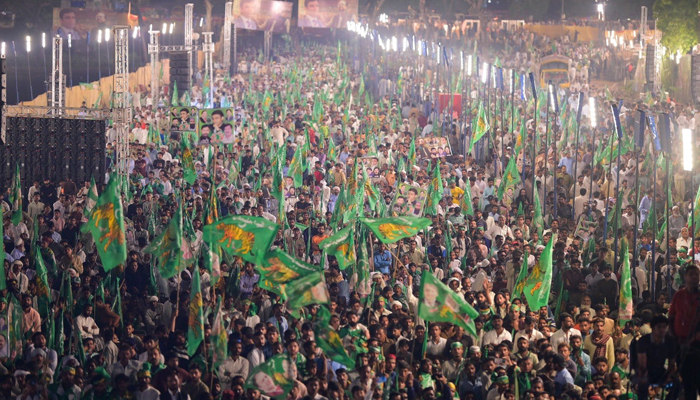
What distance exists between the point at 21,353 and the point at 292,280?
9.52 feet

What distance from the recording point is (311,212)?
61.2 ft

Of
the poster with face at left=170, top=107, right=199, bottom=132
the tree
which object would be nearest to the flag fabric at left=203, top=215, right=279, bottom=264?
the poster with face at left=170, top=107, right=199, bottom=132

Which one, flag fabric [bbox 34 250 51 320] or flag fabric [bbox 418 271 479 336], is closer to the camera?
flag fabric [bbox 418 271 479 336]

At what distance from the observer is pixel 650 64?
40844 mm

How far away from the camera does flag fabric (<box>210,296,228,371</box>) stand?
458 inches

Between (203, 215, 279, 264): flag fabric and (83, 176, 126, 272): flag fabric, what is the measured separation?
3.67 feet

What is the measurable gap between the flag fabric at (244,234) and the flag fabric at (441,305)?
1.98m

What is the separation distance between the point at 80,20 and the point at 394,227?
43.0 metres

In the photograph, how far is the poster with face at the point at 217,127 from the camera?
80.8ft

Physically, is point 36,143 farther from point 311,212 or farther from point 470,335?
point 470,335

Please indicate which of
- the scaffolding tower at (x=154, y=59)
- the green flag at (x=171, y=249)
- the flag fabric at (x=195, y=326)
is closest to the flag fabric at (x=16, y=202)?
the green flag at (x=171, y=249)

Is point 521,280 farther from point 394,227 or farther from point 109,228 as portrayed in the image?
point 109,228

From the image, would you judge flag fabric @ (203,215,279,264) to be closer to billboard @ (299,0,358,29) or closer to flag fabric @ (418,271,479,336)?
flag fabric @ (418,271,479,336)

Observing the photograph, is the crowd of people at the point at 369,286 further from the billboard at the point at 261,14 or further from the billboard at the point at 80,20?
the billboard at the point at 261,14
